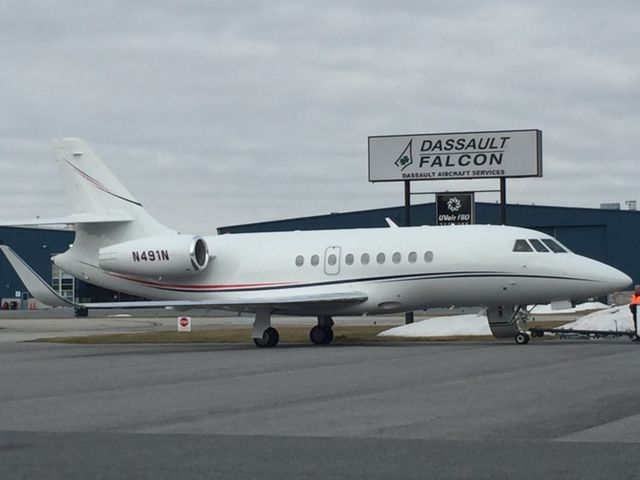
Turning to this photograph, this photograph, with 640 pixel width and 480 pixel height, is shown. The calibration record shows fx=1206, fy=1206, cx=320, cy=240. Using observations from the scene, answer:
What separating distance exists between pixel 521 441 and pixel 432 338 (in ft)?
81.6

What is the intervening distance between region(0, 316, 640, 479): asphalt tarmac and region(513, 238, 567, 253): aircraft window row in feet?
18.9

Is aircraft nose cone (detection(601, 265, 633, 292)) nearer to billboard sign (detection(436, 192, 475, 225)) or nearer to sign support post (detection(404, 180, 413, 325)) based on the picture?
sign support post (detection(404, 180, 413, 325))

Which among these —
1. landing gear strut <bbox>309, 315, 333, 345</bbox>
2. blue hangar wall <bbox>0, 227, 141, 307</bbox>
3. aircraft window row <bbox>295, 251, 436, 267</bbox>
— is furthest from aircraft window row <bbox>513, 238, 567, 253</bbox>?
blue hangar wall <bbox>0, 227, 141, 307</bbox>

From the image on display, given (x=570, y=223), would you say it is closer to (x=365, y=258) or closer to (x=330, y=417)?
(x=365, y=258)

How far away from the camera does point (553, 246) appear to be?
31.3 m

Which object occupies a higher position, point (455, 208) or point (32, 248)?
point (455, 208)

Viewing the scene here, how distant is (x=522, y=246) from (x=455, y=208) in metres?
13.6

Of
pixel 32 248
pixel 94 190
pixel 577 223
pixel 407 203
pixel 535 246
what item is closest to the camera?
pixel 535 246

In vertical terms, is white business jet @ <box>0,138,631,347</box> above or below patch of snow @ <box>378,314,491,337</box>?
above

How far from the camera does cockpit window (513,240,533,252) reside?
1222 inches

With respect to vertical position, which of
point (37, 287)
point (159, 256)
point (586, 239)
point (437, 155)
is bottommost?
point (37, 287)

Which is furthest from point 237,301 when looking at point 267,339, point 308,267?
point 308,267

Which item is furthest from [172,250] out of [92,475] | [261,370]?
[92,475]

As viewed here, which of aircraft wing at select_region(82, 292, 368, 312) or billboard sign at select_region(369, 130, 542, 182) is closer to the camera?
aircraft wing at select_region(82, 292, 368, 312)
